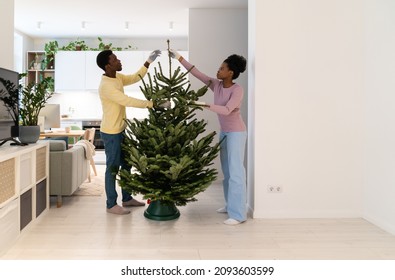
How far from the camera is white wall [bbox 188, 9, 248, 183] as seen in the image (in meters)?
5.64

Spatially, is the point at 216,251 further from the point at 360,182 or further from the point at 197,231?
the point at 360,182

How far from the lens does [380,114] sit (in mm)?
3451

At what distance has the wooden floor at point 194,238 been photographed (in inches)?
106

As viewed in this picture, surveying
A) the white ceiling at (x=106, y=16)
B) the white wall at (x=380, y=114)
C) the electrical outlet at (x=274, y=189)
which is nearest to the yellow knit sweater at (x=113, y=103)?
the electrical outlet at (x=274, y=189)

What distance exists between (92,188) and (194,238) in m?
2.55

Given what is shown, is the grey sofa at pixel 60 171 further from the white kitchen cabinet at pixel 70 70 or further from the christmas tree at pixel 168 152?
the white kitchen cabinet at pixel 70 70

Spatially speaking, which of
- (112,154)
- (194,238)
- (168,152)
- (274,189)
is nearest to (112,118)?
(112,154)

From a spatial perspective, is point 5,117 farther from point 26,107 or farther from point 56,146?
point 56,146

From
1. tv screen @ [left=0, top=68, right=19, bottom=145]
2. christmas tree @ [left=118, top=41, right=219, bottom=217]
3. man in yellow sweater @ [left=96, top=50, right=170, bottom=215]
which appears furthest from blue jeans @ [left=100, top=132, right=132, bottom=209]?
tv screen @ [left=0, top=68, right=19, bottom=145]

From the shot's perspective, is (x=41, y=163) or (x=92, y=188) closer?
(x=41, y=163)

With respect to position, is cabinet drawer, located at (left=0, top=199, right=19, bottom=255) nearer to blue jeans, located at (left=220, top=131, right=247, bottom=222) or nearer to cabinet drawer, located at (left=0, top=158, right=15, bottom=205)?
cabinet drawer, located at (left=0, top=158, right=15, bottom=205)

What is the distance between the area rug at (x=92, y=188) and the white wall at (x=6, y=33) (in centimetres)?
182

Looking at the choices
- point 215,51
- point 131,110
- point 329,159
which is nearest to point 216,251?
point 329,159
